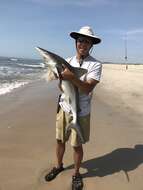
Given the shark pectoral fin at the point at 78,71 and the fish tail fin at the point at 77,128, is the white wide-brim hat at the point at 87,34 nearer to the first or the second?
the shark pectoral fin at the point at 78,71

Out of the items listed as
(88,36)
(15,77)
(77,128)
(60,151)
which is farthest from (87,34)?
(15,77)

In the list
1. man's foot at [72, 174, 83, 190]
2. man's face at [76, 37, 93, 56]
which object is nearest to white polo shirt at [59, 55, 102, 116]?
man's face at [76, 37, 93, 56]

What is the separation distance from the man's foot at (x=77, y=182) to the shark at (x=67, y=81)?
0.53 metres

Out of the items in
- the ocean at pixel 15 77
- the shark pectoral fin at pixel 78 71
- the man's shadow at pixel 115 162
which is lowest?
the ocean at pixel 15 77

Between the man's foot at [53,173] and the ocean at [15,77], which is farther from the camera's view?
the ocean at [15,77]

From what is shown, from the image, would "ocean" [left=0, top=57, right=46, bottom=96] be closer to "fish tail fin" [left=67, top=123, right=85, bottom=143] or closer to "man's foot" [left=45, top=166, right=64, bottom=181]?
"fish tail fin" [left=67, top=123, right=85, bottom=143]

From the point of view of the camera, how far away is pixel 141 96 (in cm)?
1345

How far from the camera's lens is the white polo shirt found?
4643 mm

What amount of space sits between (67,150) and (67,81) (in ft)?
6.55

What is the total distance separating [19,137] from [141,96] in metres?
7.56

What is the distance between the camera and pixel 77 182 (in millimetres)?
4812

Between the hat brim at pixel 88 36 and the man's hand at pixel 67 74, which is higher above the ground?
the hat brim at pixel 88 36

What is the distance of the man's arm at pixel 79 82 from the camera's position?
173 inches

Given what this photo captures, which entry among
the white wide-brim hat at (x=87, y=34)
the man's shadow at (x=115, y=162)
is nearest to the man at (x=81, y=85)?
the white wide-brim hat at (x=87, y=34)
